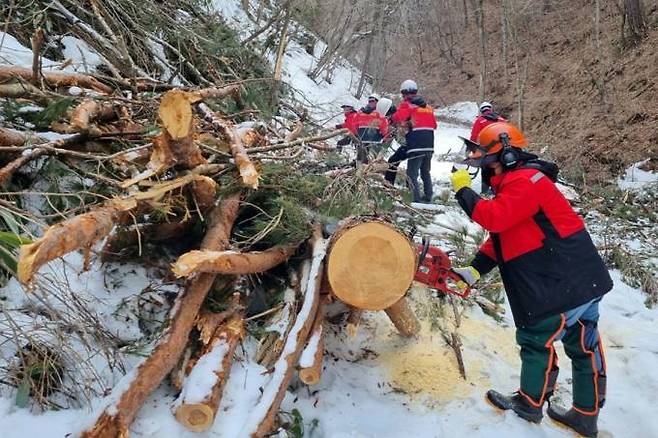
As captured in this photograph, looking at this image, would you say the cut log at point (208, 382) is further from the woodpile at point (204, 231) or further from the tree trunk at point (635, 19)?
the tree trunk at point (635, 19)

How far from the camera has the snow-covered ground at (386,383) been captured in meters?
2.22

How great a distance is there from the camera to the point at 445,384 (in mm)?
2955

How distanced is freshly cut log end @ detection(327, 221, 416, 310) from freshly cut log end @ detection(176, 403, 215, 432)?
35.5 inches

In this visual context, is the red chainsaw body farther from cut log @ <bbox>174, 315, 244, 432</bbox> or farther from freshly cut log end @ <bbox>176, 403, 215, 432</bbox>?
freshly cut log end @ <bbox>176, 403, 215, 432</bbox>

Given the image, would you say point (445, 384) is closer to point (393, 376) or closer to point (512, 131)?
→ point (393, 376)

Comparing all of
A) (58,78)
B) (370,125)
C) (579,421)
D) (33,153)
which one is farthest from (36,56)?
(370,125)

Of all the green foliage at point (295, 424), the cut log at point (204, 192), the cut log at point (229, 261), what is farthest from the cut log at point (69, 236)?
the green foliage at point (295, 424)

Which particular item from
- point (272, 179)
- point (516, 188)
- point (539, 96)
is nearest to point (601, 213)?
point (516, 188)

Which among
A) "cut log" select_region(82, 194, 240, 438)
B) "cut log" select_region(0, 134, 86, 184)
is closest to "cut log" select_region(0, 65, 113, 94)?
"cut log" select_region(0, 134, 86, 184)

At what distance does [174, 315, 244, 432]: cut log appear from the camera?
2.11 meters

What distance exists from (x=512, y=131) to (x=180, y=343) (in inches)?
85.8

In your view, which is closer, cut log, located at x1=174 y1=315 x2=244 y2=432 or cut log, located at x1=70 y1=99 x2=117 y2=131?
cut log, located at x1=174 y1=315 x2=244 y2=432

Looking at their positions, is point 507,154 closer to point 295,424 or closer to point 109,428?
point 295,424

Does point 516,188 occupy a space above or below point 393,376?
above
